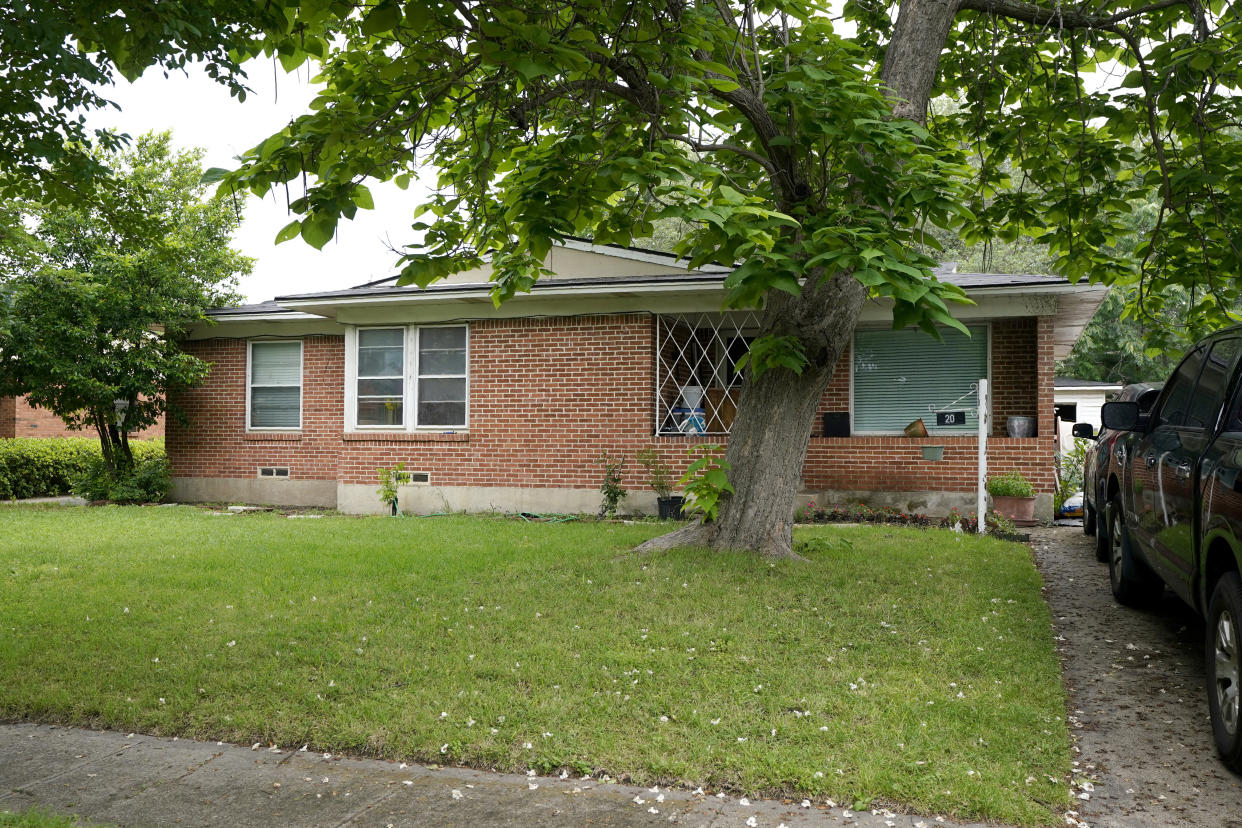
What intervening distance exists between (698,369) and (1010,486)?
15.4ft

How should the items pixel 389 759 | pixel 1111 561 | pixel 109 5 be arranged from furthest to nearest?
pixel 1111 561, pixel 109 5, pixel 389 759

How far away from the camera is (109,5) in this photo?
4848 millimetres

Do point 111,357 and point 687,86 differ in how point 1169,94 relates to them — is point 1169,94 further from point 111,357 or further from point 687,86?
point 111,357

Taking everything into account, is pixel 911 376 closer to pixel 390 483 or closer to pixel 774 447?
pixel 774 447

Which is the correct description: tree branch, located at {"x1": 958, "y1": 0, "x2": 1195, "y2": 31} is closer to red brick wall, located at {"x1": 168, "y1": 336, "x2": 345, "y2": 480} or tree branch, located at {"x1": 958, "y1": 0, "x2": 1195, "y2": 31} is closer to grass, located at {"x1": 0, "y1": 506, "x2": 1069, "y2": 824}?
grass, located at {"x1": 0, "y1": 506, "x2": 1069, "y2": 824}

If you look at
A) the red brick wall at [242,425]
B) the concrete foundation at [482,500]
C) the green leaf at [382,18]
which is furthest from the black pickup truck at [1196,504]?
the red brick wall at [242,425]

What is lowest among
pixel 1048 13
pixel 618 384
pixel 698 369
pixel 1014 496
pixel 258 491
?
pixel 258 491

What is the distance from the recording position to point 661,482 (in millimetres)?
11961

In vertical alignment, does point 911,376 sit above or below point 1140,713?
above

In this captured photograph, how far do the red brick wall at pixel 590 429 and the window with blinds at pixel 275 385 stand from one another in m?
1.64

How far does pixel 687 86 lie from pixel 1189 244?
575 cm

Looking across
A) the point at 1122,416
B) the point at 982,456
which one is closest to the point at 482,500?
the point at 982,456

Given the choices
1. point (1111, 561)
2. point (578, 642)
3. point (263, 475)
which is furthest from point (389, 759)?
point (263, 475)

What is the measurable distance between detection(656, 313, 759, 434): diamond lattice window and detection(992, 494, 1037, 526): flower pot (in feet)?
11.7
